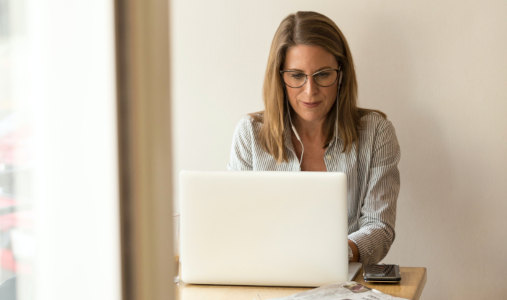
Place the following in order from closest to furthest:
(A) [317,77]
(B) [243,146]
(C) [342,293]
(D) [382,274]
→ 1. (C) [342,293]
2. (D) [382,274]
3. (A) [317,77]
4. (B) [243,146]

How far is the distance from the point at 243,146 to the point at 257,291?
2.48ft

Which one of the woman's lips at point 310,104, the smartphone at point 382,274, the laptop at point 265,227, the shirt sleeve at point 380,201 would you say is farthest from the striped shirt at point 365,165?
the laptop at point 265,227

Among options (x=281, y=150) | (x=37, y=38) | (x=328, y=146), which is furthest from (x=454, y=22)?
(x=37, y=38)

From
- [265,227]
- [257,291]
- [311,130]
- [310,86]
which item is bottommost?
[257,291]

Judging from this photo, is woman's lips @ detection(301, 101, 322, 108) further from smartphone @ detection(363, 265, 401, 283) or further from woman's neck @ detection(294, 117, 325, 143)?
smartphone @ detection(363, 265, 401, 283)

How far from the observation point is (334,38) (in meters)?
1.93

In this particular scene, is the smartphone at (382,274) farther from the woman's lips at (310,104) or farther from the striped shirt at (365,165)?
the woman's lips at (310,104)

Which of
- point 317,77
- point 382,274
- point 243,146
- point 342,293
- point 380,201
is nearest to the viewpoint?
point 342,293

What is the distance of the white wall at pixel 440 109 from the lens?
201cm

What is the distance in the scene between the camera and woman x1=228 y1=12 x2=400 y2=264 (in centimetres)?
190

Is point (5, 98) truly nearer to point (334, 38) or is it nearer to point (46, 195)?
point (46, 195)

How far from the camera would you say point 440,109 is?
2.06 metres

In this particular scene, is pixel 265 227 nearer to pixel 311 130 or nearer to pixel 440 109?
pixel 311 130

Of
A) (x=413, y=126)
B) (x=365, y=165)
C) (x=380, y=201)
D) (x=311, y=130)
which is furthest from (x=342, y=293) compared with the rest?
(x=413, y=126)
